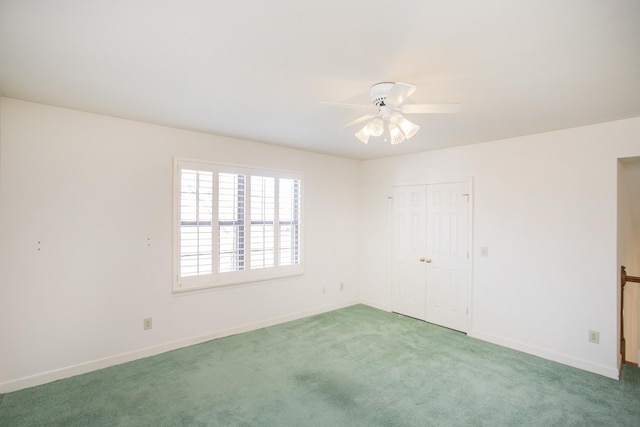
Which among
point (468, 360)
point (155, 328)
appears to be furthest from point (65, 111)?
point (468, 360)

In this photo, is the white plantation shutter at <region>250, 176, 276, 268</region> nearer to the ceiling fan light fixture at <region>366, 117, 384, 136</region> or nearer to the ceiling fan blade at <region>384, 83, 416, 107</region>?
the ceiling fan light fixture at <region>366, 117, 384, 136</region>

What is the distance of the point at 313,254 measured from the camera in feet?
16.1

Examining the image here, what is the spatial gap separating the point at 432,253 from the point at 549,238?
4.72ft

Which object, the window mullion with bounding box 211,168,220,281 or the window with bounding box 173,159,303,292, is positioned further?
the window mullion with bounding box 211,168,220,281

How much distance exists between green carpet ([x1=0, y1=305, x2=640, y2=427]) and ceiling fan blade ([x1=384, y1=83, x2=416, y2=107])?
2.35 m

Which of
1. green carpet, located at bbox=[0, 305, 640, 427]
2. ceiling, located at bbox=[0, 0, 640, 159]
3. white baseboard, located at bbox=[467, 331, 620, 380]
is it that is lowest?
green carpet, located at bbox=[0, 305, 640, 427]

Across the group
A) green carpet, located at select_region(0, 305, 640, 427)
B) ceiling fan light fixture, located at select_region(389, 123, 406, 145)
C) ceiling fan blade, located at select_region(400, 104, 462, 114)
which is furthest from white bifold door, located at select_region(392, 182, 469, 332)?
ceiling fan blade, located at select_region(400, 104, 462, 114)

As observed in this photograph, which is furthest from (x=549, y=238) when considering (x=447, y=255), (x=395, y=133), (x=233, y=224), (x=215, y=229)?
(x=215, y=229)

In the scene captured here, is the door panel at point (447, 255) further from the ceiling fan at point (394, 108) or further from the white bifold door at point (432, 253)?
the ceiling fan at point (394, 108)

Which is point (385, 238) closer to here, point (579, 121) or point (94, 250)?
point (579, 121)

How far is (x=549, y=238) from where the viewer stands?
11.5ft

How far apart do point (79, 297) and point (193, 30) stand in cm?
275

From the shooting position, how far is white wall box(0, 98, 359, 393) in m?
2.73

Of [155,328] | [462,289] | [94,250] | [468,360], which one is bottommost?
[468,360]
